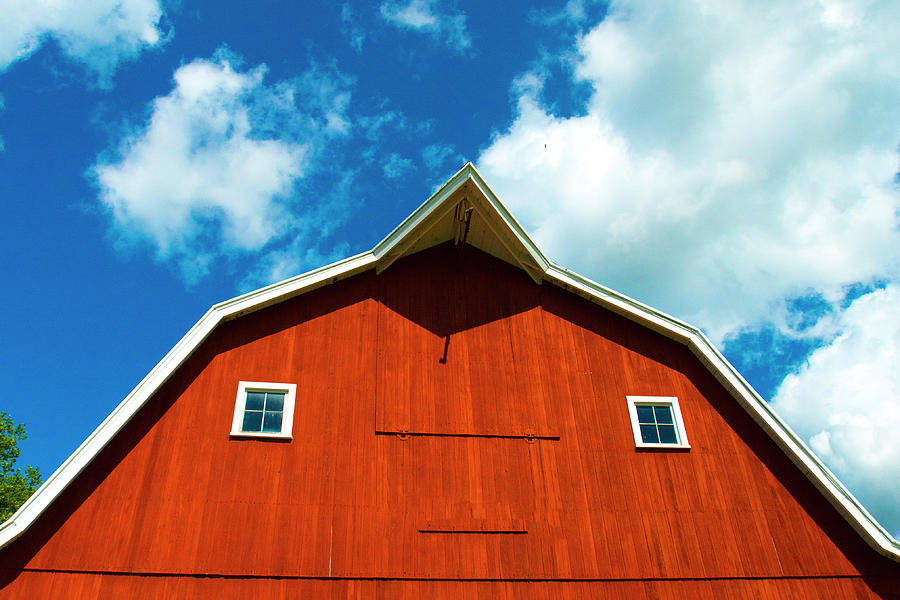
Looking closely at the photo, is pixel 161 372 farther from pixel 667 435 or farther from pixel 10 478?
pixel 10 478

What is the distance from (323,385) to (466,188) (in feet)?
15.1

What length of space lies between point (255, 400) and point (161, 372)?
1566mm

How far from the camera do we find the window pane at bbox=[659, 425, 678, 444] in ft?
39.2

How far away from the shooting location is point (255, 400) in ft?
36.4

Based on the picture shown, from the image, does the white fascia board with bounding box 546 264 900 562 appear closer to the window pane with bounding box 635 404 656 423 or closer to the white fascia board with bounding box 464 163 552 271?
the white fascia board with bounding box 464 163 552 271

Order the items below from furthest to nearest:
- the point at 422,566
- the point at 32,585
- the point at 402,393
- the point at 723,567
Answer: the point at 402,393
the point at 723,567
the point at 422,566
the point at 32,585

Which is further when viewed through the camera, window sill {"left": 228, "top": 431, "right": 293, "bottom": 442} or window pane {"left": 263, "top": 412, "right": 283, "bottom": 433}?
window pane {"left": 263, "top": 412, "right": 283, "bottom": 433}

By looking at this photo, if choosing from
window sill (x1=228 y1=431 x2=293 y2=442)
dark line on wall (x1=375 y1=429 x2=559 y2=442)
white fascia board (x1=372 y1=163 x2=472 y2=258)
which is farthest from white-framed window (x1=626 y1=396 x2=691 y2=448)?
window sill (x1=228 y1=431 x2=293 y2=442)

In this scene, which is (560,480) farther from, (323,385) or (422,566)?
(323,385)

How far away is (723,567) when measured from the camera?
423 inches

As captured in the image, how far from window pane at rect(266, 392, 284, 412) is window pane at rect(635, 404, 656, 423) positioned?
648 cm

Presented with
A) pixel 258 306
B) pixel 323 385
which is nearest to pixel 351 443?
pixel 323 385

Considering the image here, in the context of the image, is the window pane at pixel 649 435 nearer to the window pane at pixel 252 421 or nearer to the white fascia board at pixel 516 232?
the white fascia board at pixel 516 232

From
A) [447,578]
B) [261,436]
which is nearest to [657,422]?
[447,578]
